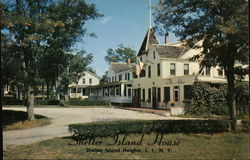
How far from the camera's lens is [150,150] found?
24.8 ft

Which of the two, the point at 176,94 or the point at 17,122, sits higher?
the point at 176,94

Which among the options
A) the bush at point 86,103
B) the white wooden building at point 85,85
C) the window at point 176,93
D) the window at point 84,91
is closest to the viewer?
the window at point 176,93

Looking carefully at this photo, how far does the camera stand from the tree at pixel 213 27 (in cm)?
866

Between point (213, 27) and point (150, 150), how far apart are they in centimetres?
558

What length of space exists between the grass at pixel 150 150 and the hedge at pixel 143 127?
36cm

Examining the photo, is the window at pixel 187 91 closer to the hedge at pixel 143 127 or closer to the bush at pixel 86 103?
the hedge at pixel 143 127

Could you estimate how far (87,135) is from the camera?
8977 mm

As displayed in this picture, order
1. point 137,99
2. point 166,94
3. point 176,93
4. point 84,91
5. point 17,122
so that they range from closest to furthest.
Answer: point 17,122
point 176,93
point 166,94
point 137,99
point 84,91

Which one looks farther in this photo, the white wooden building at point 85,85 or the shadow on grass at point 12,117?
the white wooden building at point 85,85

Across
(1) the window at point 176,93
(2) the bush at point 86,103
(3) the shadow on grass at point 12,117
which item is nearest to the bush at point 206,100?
(1) the window at point 176,93

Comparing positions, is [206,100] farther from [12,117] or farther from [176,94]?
[12,117]

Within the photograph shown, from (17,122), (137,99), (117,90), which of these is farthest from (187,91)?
(117,90)

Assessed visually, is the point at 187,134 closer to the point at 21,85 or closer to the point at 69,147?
the point at 69,147

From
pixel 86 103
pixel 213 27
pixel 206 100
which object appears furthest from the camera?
pixel 86 103
